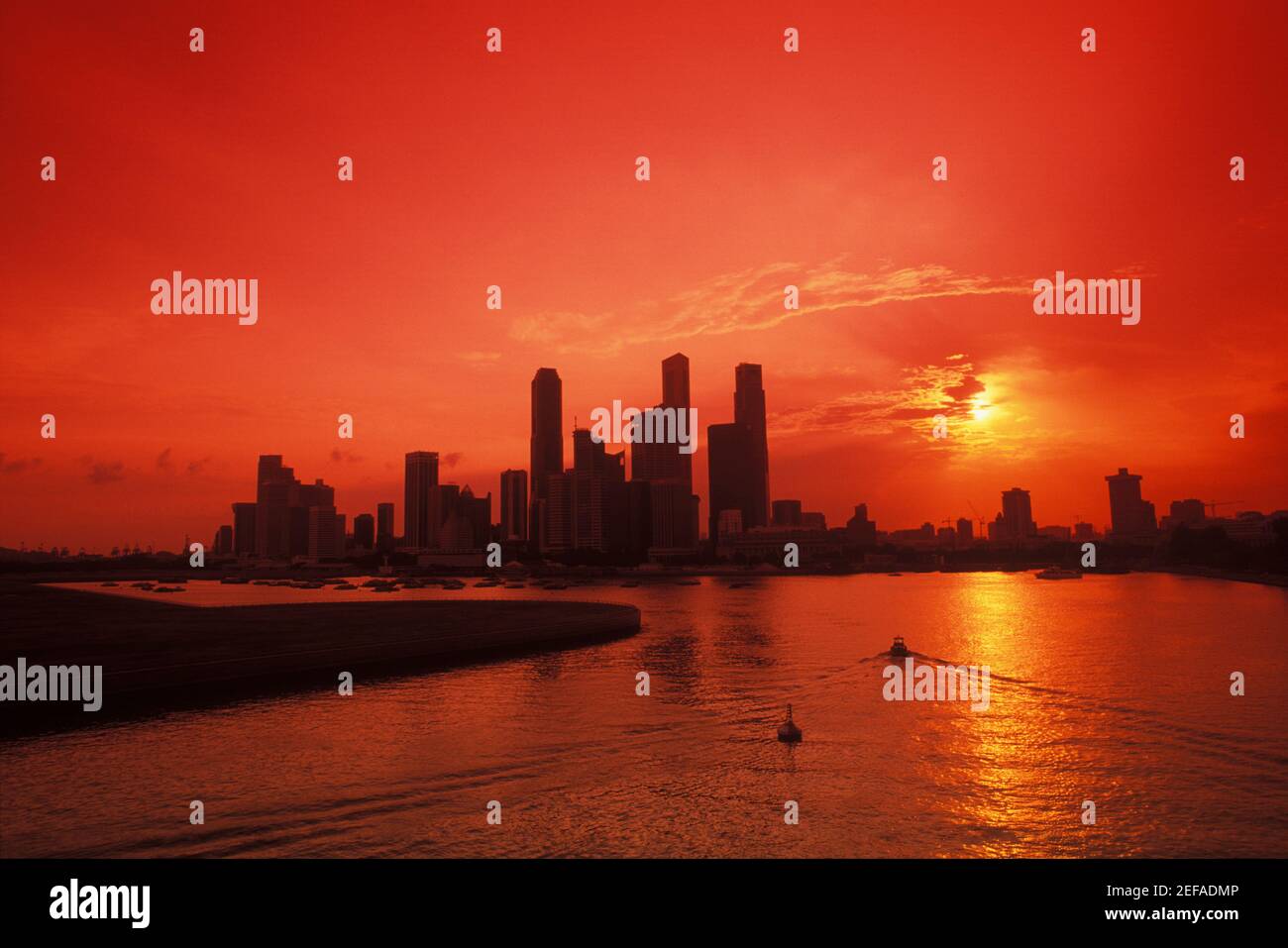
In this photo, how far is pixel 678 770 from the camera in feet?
101

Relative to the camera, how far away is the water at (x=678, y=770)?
23.1 m

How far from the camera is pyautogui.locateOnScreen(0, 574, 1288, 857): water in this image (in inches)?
910

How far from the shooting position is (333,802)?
1026 inches

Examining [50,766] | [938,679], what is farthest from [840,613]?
[50,766]
